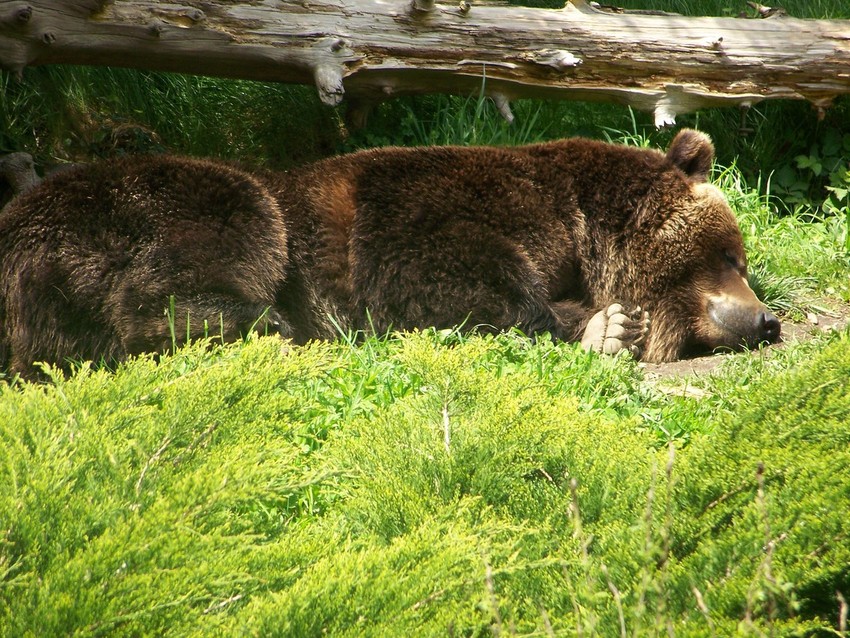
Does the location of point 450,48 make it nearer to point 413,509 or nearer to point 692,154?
point 692,154

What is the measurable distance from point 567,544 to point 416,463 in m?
0.53

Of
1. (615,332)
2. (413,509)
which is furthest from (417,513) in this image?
(615,332)

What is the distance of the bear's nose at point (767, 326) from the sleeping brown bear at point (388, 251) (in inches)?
0.7

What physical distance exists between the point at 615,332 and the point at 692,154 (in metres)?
1.55

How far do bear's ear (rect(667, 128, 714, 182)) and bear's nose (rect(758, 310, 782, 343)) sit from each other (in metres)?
1.06

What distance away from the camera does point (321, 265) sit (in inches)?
207

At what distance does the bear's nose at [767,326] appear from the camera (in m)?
5.68

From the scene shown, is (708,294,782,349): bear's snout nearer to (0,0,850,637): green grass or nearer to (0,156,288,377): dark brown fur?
(0,0,850,637): green grass

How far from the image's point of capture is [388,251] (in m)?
5.27

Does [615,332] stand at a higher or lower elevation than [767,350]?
higher

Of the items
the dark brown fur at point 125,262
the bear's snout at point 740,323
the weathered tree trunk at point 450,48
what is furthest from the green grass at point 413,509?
the weathered tree trunk at point 450,48

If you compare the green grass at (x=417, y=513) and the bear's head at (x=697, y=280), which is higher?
the green grass at (x=417, y=513)

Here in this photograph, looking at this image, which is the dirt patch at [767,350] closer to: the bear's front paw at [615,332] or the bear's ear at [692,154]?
the bear's front paw at [615,332]

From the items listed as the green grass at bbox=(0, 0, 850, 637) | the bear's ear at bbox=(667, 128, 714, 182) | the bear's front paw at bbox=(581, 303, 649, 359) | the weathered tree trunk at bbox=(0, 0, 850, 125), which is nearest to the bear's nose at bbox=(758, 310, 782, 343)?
the bear's front paw at bbox=(581, 303, 649, 359)
